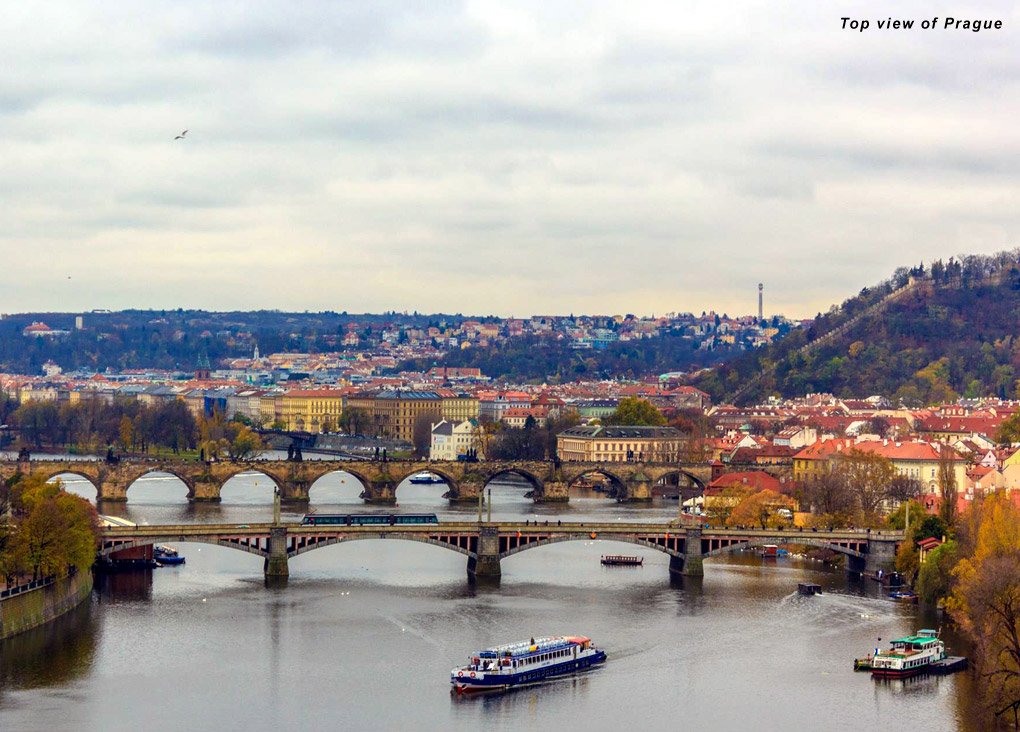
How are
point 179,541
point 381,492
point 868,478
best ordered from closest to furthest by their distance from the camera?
point 179,541, point 868,478, point 381,492

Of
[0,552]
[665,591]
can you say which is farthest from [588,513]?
[0,552]

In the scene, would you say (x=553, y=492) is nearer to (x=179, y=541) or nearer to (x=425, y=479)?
(x=425, y=479)

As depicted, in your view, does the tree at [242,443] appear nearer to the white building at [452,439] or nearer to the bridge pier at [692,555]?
the white building at [452,439]

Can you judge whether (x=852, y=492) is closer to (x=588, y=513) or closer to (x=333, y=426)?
(x=588, y=513)

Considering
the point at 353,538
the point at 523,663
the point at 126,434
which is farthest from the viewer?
the point at 126,434

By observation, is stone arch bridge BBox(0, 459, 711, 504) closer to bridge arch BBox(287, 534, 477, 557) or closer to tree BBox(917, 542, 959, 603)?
bridge arch BBox(287, 534, 477, 557)

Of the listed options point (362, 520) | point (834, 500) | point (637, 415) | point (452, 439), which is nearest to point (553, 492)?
point (834, 500)
